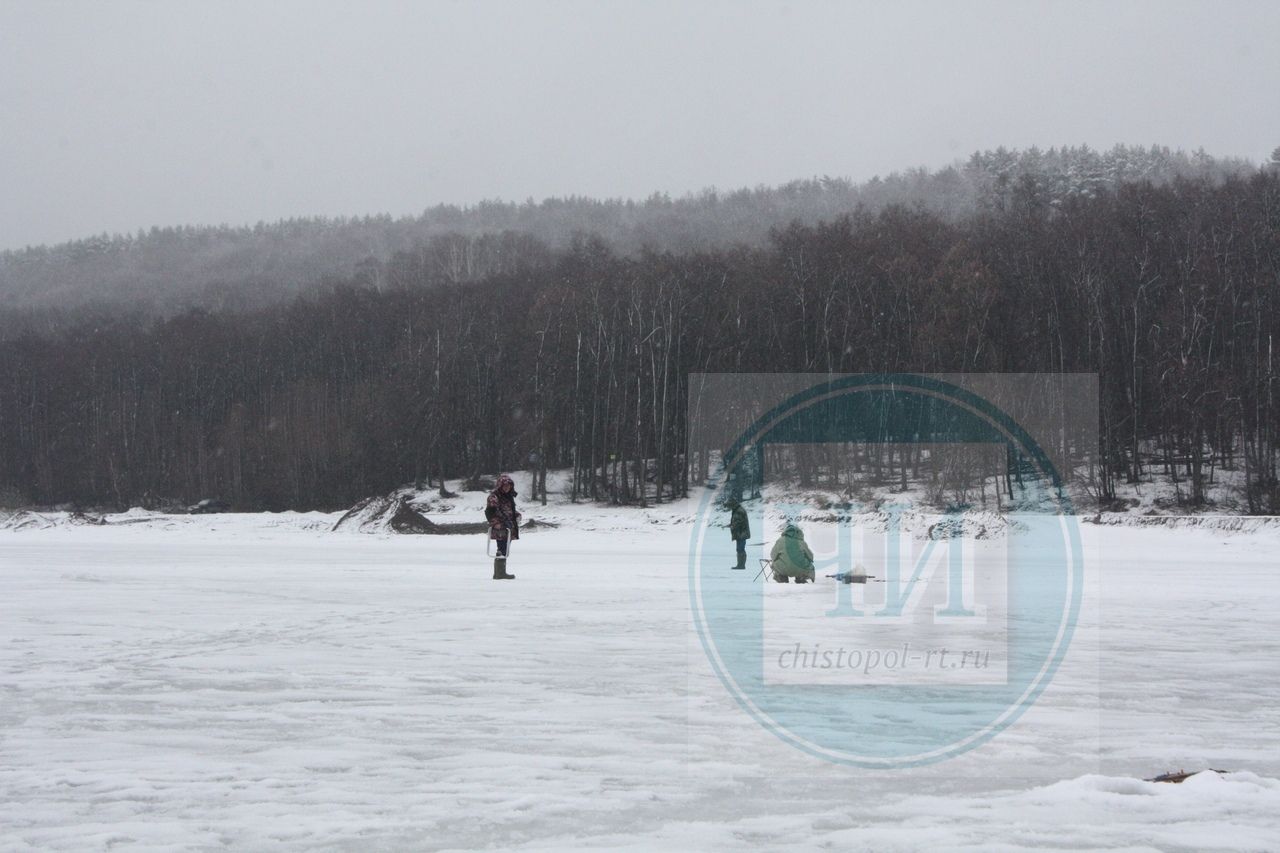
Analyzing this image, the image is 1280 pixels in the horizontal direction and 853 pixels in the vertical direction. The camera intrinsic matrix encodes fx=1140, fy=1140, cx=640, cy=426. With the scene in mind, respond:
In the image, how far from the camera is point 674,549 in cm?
2769

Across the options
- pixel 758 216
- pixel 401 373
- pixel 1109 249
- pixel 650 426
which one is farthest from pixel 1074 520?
pixel 758 216

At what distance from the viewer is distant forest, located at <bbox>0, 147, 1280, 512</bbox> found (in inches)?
1762

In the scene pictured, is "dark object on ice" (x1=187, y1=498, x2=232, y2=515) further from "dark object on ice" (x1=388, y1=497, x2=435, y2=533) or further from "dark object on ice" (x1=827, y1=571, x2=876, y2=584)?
"dark object on ice" (x1=827, y1=571, x2=876, y2=584)

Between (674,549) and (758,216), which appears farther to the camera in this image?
(758,216)

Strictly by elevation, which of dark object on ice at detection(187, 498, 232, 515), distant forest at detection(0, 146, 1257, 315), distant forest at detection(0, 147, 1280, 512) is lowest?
dark object on ice at detection(187, 498, 232, 515)

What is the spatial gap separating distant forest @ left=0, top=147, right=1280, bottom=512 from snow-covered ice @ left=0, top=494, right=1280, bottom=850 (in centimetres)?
3284

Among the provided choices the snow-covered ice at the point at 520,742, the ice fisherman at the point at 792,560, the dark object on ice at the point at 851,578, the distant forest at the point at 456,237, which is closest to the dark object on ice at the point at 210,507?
the distant forest at the point at 456,237

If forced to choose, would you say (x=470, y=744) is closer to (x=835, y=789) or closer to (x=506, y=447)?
(x=835, y=789)

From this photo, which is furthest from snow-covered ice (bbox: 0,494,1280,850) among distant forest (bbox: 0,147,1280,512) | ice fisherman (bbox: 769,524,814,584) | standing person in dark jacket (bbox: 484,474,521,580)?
distant forest (bbox: 0,147,1280,512)

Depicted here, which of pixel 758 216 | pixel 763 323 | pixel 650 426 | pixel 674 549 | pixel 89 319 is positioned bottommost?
pixel 674 549

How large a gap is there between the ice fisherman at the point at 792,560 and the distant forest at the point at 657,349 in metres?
26.5

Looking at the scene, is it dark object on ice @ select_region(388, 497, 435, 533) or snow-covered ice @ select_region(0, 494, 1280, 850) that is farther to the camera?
dark object on ice @ select_region(388, 497, 435, 533)

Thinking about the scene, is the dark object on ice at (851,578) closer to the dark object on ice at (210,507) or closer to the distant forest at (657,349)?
the distant forest at (657,349)

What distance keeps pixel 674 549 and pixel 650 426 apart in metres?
24.2
